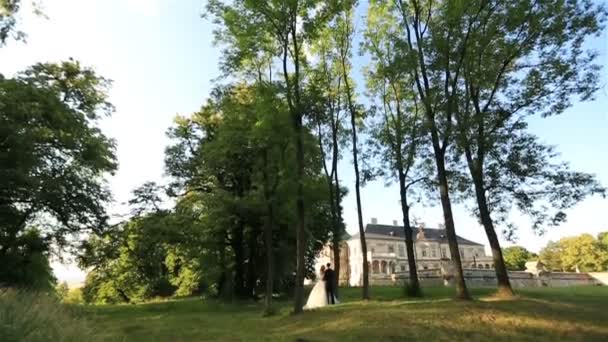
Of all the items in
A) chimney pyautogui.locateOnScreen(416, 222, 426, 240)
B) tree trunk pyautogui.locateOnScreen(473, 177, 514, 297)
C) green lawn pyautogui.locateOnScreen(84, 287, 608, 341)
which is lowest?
green lawn pyautogui.locateOnScreen(84, 287, 608, 341)

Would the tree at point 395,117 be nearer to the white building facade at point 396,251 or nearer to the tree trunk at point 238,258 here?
the tree trunk at point 238,258

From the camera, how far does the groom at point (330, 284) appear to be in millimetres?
18344

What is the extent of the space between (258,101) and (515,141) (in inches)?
401

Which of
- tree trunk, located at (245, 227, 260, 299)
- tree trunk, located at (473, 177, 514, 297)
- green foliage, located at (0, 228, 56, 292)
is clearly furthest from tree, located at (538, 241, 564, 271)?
green foliage, located at (0, 228, 56, 292)

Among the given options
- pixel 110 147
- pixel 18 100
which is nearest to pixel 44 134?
pixel 18 100

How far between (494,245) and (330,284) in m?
7.09

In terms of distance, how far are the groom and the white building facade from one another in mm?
55930

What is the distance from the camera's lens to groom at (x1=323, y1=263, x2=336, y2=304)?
722 inches

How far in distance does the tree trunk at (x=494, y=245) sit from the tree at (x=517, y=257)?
218 ft

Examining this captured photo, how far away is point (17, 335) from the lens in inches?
188

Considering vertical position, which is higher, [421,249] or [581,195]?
[421,249]

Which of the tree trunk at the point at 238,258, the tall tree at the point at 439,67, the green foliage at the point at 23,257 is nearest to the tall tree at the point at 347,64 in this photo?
the tall tree at the point at 439,67

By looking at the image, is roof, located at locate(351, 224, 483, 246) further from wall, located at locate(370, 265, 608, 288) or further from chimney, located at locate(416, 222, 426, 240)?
wall, located at locate(370, 265, 608, 288)

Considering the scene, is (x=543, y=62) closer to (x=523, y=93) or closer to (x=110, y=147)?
(x=523, y=93)
